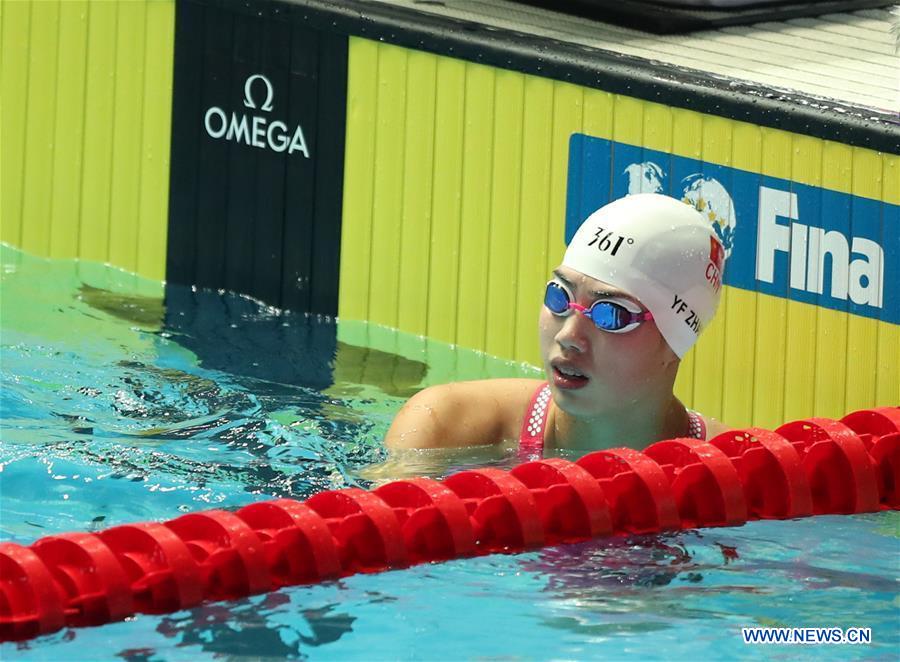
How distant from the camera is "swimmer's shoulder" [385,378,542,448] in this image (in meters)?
3.87

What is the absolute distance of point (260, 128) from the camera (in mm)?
6066

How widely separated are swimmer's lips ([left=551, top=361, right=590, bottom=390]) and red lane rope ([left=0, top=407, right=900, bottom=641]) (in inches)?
6.3

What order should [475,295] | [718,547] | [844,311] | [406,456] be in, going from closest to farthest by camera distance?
[718,547] < [406,456] < [844,311] < [475,295]

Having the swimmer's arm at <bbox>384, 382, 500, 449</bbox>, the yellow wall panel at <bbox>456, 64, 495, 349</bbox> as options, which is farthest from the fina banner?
the swimmer's arm at <bbox>384, 382, 500, 449</bbox>

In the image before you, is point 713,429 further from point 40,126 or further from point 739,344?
point 40,126

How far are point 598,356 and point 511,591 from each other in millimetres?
560

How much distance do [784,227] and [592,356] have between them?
1.53m

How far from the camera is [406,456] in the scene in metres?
3.89

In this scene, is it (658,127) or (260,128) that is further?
→ (260,128)

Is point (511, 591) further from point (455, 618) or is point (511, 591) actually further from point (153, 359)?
point (153, 359)

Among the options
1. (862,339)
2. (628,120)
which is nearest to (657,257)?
(862,339)

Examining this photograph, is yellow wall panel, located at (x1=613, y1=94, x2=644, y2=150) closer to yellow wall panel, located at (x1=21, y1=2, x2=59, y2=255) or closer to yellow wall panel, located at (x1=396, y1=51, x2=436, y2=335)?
yellow wall panel, located at (x1=396, y1=51, x2=436, y2=335)

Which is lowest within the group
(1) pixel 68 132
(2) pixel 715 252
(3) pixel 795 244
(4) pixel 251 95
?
(1) pixel 68 132

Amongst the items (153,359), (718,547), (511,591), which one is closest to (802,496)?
(718,547)
